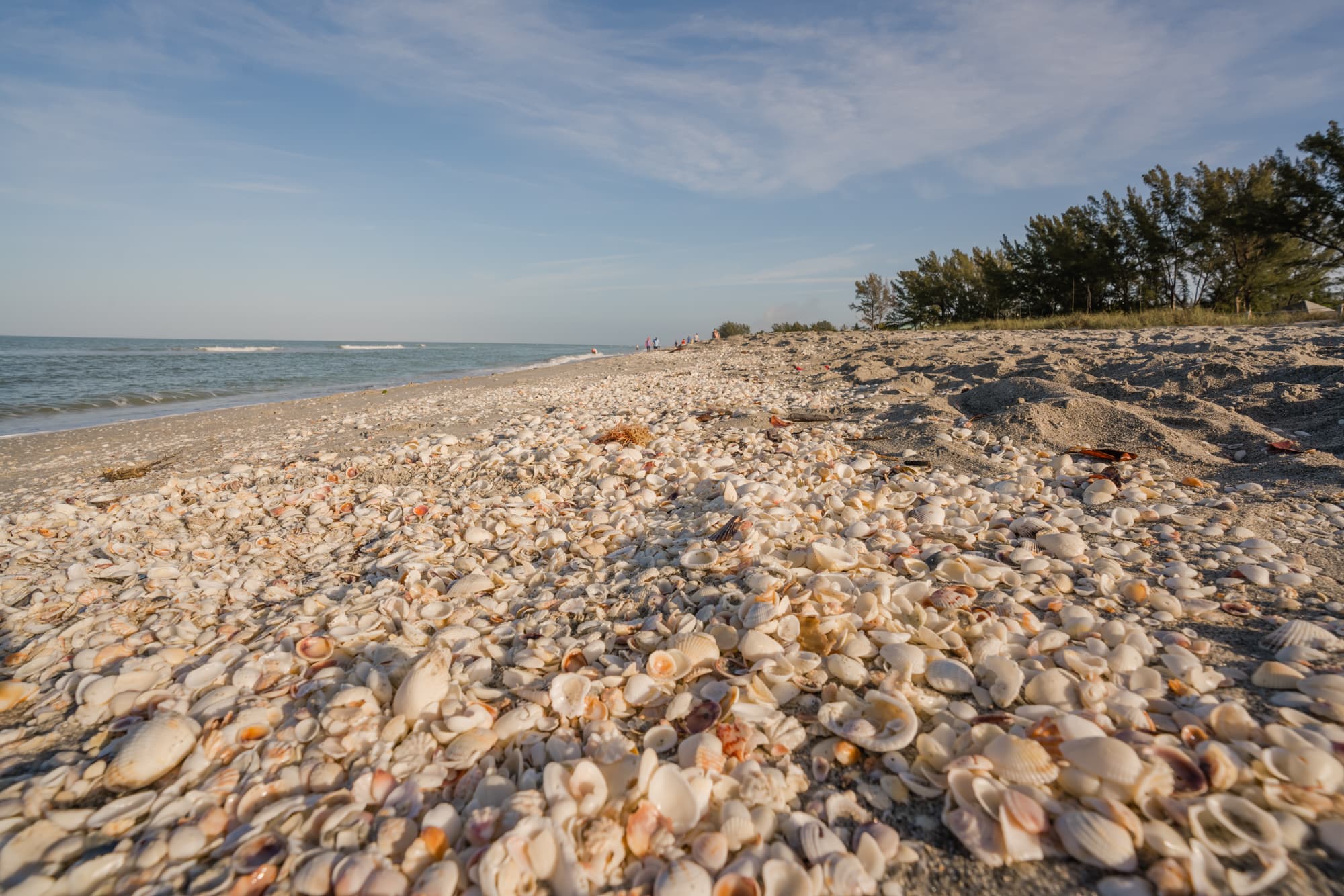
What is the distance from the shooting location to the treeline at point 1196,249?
17.8m

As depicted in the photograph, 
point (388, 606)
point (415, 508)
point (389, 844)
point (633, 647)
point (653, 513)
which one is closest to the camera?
point (389, 844)

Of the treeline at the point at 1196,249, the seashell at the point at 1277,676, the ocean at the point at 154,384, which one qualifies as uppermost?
the treeline at the point at 1196,249

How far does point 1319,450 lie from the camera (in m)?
3.51

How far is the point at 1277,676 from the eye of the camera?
153 cm

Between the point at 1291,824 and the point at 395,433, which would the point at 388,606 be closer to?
the point at 1291,824

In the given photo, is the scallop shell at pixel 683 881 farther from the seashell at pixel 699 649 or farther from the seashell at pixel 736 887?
the seashell at pixel 699 649

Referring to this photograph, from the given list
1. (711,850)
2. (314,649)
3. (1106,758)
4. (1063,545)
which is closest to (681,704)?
(711,850)

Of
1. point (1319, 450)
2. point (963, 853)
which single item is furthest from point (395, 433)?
point (1319, 450)

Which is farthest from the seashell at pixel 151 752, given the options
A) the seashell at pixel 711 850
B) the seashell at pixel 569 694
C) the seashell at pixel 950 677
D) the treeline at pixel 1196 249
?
the treeline at pixel 1196 249

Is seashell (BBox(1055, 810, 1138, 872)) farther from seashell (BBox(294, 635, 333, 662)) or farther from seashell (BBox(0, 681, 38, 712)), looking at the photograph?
seashell (BBox(0, 681, 38, 712))

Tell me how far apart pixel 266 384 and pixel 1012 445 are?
17.9 metres

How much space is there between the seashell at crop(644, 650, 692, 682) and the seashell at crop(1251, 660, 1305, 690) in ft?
5.22

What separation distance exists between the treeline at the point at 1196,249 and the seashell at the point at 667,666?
24.0 meters

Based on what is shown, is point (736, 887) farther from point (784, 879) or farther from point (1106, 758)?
point (1106, 758)
